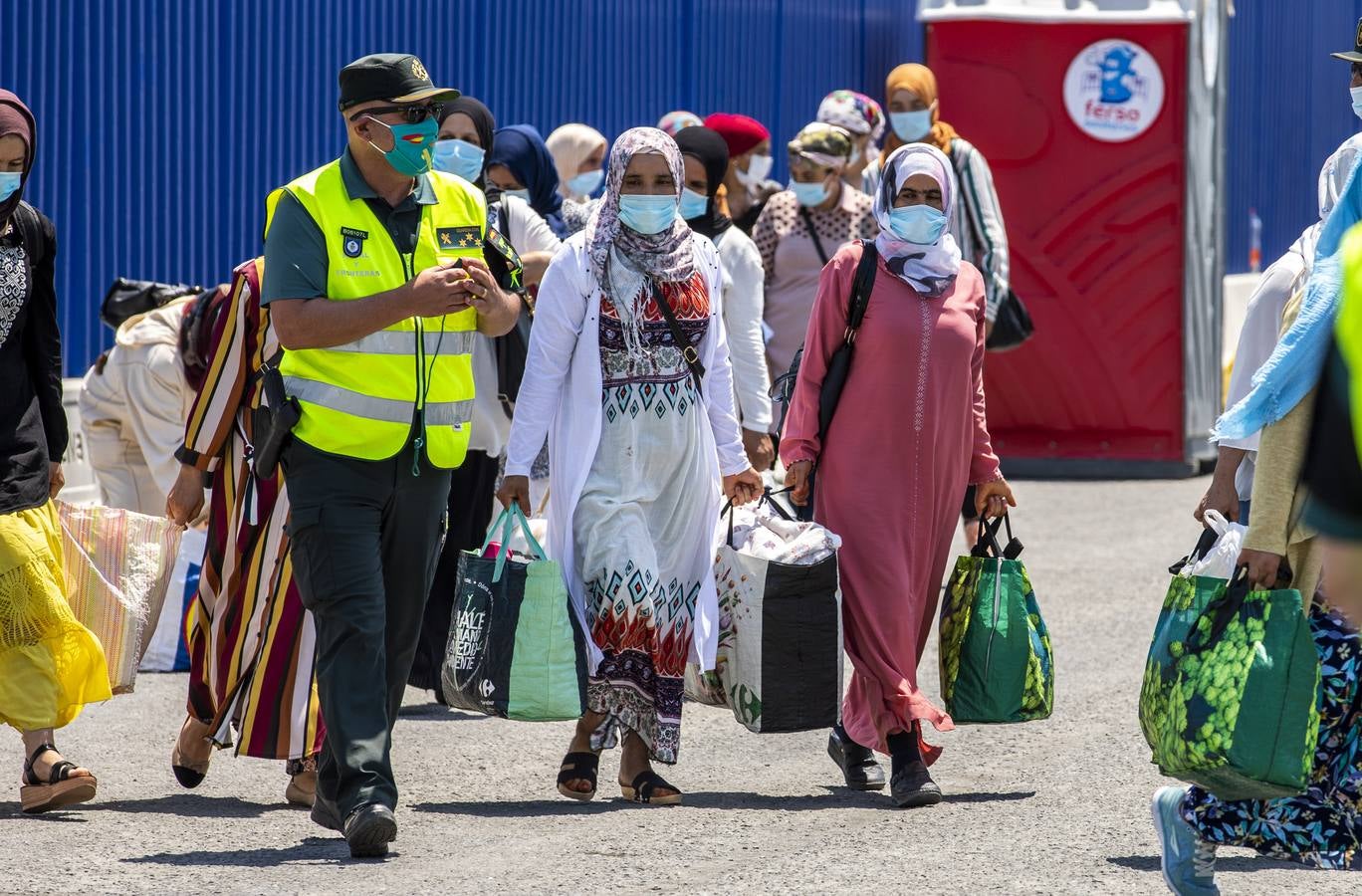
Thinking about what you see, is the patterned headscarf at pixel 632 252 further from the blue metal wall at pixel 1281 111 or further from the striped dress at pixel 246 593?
the blue metal wall at pixel 1281 111

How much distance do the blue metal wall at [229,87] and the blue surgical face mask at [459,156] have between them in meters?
2.44

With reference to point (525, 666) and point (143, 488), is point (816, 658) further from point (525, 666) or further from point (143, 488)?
point (143, 488)

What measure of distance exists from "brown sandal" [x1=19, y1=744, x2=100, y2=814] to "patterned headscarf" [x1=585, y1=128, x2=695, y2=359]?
5.75 ft

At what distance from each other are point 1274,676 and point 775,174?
11338mm

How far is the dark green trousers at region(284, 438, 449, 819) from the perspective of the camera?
17.9 ft

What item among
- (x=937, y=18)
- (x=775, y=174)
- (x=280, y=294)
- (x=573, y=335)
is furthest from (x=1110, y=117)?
(x=280, y=294)

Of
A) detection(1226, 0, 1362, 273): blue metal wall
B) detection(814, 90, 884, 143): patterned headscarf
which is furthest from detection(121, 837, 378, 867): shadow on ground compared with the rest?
detection(1226, 0, 1362, 273): blue metal wall

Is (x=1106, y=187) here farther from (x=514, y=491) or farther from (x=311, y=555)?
(x=311, y=555)

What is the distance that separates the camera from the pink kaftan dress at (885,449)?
20.8ft

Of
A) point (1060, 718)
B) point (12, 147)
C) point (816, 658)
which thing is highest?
point (12, 147)

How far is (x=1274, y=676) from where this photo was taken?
4.67 meters

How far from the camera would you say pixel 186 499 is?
6.03 m

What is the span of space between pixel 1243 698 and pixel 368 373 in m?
2.10

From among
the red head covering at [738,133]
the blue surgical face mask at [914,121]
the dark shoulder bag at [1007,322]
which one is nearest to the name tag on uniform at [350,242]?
the dark shoulder bag at [1007,322]
